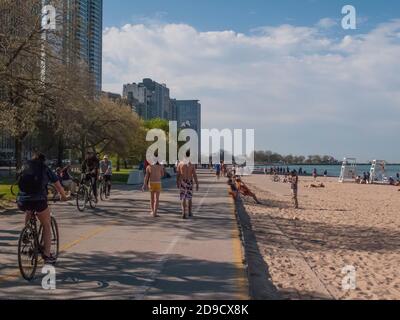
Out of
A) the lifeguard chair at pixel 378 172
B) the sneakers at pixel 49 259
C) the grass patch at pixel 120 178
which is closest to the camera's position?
the sneakers at pixel 49 259

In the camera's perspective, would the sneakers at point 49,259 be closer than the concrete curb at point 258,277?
No

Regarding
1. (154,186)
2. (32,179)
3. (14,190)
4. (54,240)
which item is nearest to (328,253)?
(154,186)

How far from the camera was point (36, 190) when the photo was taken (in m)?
7.87

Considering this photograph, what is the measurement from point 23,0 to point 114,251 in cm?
1179

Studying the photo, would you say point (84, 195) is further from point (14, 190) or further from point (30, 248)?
point (30, 248)

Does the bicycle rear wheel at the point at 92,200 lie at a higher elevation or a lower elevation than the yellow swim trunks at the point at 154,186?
lower

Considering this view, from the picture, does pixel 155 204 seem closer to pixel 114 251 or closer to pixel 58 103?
pixel 114 251

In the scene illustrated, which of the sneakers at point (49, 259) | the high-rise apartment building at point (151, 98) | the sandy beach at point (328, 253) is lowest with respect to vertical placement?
the sandy beach at point (328, 253)

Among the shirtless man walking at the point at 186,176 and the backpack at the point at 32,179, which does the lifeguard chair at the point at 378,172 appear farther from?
the backpack at the point at 32,179

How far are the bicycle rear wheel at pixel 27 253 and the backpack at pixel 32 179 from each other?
0.57 metres

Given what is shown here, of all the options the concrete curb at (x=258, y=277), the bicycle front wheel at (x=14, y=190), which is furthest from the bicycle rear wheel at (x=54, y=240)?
the bicycle front wheel at (x=14, y=190)

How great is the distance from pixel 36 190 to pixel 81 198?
9.48 meters

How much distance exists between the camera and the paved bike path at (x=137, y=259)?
707 cm
